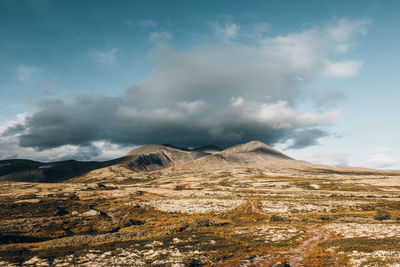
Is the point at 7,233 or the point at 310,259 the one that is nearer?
the point at 310,259

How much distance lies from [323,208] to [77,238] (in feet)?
195

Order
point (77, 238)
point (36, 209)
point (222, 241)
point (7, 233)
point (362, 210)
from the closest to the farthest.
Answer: point (222, 241) < point (77, 238) < point (7, 233) < point (362, 210) < point (36, 209)

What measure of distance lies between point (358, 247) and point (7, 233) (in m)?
53.1

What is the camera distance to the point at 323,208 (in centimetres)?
6228

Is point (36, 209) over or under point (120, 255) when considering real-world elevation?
under

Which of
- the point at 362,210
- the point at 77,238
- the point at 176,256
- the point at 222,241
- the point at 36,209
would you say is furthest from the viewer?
the point at 36,209

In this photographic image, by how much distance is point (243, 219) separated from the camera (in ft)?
171

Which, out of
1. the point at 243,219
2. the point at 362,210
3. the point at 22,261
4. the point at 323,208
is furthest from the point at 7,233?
the point at 362,210

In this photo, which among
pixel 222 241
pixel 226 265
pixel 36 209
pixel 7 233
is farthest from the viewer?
Result: pixel 36 209

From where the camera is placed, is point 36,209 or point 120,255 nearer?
point 120,255

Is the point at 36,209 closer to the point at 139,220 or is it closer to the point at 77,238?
the point at 139,220

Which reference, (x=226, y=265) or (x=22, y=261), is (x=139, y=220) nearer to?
(x=22, y=261)

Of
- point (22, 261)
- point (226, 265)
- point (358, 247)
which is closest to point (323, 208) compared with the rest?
point (358, 247)

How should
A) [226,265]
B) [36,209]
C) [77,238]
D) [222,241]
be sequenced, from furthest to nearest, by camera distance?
[36,209]
[77,238]
[222,241]
[226,265]
